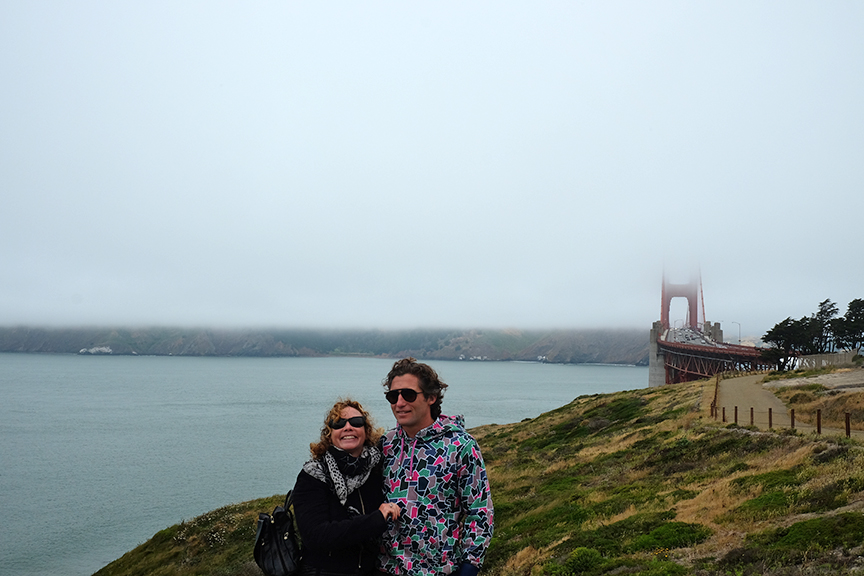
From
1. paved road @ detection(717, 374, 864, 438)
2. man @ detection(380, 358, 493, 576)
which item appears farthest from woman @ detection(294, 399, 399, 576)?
paved road @ detection(717, 374, 864, 438)

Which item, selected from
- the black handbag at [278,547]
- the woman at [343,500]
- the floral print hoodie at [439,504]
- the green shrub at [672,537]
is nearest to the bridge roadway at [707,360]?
the green shrub at [672,537]

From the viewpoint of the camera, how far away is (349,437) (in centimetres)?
417

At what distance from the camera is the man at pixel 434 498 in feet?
13.1

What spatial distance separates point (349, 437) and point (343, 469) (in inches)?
9.5

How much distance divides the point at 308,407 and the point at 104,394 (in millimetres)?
52626

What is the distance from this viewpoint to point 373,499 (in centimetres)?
418

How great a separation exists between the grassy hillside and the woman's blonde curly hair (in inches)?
233

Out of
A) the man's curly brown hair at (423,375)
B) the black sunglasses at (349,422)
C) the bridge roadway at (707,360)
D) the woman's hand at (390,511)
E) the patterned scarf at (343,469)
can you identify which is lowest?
the bridge roadway at (707,360)

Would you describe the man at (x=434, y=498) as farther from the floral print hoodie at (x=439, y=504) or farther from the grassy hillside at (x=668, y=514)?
the grassy hillside at (x=668, y=514)

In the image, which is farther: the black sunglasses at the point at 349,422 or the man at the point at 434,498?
the black sunglasses at the point at 349,422

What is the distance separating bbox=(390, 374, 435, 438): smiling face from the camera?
4.14 meters

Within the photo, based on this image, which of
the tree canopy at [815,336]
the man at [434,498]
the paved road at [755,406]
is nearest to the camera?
the man at [434,498]

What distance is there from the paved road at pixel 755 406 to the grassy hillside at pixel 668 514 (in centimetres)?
141

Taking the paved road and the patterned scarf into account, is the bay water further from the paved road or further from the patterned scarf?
the paved road
